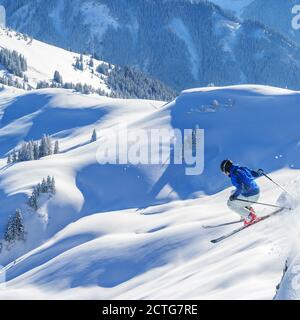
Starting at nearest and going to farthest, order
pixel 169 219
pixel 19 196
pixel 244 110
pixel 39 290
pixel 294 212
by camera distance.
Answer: pixel 294 212 → pixel 39 290 → pixel 169 219 → pixel 19 196 → pixel 244 110

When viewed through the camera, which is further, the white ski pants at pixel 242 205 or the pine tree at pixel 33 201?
the pine tree at pixel 33 201

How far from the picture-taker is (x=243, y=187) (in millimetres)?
22672

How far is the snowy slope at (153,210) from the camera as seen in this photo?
88.9 ft

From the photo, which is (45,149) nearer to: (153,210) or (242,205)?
(153,210)

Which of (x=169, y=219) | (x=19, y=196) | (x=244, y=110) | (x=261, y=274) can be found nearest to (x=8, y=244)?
(x=19, y=196)

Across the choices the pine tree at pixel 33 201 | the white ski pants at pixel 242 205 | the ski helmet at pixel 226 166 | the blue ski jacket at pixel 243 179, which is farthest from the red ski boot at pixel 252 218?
the pine tree at pixel 33 201

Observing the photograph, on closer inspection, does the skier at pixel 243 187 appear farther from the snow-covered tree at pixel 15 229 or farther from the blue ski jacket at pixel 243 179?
the snow-covered tree at pixel 15 229

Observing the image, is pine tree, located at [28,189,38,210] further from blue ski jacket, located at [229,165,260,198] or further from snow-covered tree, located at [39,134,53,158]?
blue ski jacket, located at [229,165,260,198]

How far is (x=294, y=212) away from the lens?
21.2 m

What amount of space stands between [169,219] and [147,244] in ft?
26.3

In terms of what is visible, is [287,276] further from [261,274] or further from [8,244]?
[8,244]

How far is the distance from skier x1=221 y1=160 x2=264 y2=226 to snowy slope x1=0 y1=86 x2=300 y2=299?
1.22 meters
